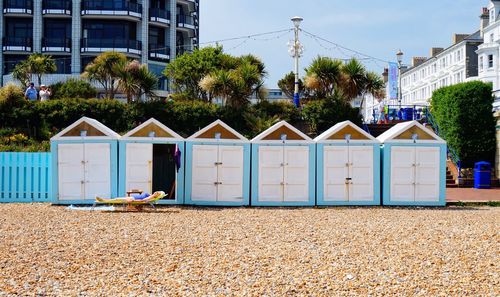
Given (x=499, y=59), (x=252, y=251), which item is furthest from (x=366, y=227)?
(x=499, y=59)

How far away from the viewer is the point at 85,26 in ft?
158

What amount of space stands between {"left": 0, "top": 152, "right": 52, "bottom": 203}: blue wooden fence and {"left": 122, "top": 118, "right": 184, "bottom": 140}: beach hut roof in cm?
295

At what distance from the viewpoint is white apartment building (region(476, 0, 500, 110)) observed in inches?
2100

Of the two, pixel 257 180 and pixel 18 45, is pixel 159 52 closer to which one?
pixel 18 45

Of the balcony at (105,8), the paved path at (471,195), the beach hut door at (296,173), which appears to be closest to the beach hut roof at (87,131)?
the beach hut door at (296,173)

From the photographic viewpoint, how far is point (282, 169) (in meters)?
A: 17.7

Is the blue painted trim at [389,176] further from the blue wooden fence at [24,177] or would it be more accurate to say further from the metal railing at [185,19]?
the metal railing at [185,19]

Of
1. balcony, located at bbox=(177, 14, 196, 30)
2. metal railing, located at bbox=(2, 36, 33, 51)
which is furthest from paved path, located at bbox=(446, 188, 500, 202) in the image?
metal railing, located at bbox=(2, 36, 33, 51)

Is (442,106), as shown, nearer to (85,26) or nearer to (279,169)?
(279,169)

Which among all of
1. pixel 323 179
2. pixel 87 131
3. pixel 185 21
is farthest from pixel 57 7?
pixel 323 179

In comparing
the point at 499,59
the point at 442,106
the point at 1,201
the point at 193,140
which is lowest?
the point at 1,201

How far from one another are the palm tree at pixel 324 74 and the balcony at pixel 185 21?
81.6ft

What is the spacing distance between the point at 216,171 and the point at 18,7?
118 feet

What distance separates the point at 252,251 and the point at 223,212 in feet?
20.9
